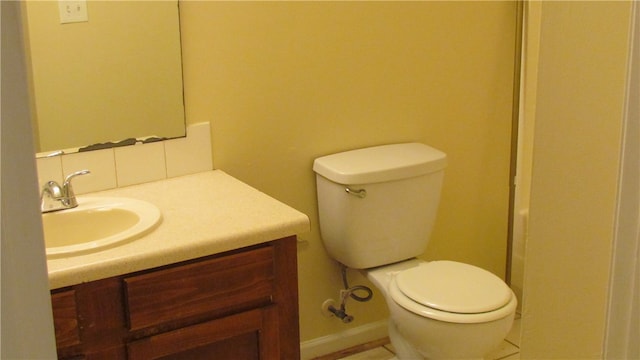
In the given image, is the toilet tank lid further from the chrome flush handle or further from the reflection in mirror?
the reflection in mirror

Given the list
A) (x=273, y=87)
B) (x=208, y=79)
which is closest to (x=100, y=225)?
(x=208, y=79)

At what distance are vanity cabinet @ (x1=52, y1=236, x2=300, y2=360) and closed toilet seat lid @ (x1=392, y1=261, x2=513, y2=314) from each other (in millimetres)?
478

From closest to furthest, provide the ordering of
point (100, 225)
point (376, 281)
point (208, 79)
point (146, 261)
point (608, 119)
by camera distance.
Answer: point (608, 119) → point (146, 261) → point (100, 225) → point (208, 79) → point (376, 281)

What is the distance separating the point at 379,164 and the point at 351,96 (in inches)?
11.0

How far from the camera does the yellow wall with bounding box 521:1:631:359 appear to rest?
63cm

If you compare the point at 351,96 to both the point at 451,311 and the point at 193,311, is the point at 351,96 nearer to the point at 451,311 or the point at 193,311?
the point at 451,311

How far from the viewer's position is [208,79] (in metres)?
2.21

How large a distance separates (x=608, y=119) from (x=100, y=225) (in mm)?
1546

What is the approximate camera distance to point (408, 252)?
2498mm

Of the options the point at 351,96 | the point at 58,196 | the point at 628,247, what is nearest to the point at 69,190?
the point at 58,196

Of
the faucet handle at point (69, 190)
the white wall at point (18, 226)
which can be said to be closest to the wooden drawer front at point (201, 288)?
the faucet handle at point (69, 190)

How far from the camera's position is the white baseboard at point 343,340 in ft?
8.63

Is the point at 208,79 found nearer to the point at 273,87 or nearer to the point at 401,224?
the point at 273,87

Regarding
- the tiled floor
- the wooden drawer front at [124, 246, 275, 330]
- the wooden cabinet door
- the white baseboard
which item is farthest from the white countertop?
the tiled floor
